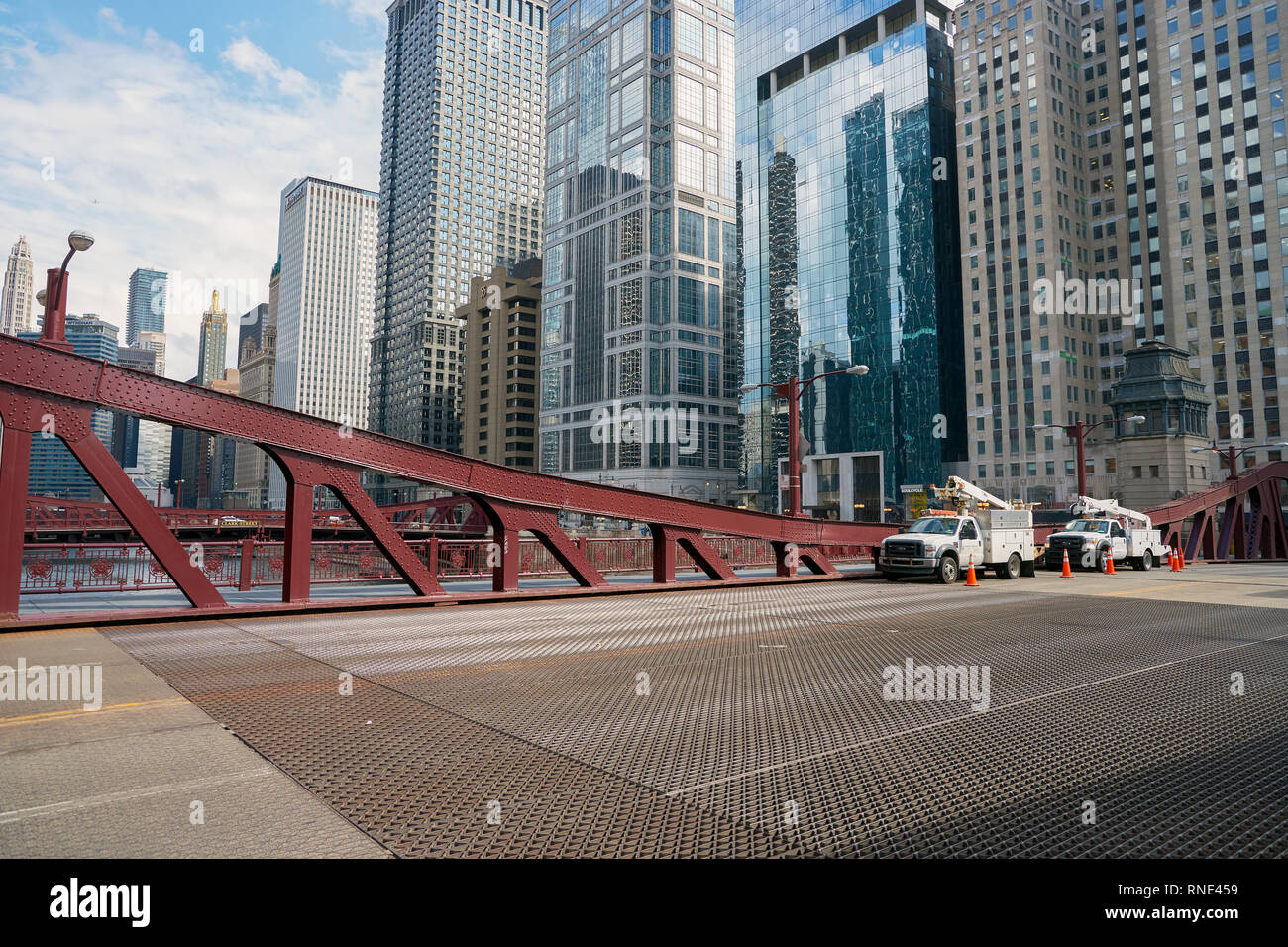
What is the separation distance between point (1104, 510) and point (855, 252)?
3013 inches

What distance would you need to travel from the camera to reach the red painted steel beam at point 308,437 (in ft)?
34.8

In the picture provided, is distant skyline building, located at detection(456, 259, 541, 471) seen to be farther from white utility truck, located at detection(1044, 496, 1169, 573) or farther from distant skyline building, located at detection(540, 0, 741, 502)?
white utility truck, located at detection(1044, 496, 1169, 573)

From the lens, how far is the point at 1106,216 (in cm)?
9894

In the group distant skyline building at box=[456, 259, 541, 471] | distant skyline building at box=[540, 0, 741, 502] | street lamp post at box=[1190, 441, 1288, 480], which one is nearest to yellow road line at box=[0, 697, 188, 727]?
street lamp post at box=[1190, 441, 1288, 480]

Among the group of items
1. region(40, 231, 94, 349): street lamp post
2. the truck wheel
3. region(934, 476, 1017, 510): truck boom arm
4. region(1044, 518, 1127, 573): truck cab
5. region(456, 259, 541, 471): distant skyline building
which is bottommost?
the truck wheel

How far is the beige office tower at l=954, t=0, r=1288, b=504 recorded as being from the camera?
277 feet

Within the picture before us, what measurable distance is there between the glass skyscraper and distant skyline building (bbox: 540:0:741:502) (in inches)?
392

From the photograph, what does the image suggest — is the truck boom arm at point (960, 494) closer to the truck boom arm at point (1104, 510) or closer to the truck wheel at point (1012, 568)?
the truck wheel at point (1012, 568)

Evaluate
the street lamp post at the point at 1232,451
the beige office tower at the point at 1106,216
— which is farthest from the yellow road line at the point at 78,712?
the beige office tower at the point at 1106,216

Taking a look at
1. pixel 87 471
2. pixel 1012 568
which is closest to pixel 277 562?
pixel 87 471

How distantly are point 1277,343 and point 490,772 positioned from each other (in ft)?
348

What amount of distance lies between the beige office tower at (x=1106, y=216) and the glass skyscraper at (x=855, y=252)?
5075 mm

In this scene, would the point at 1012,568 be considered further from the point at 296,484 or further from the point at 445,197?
the point at 445,197
